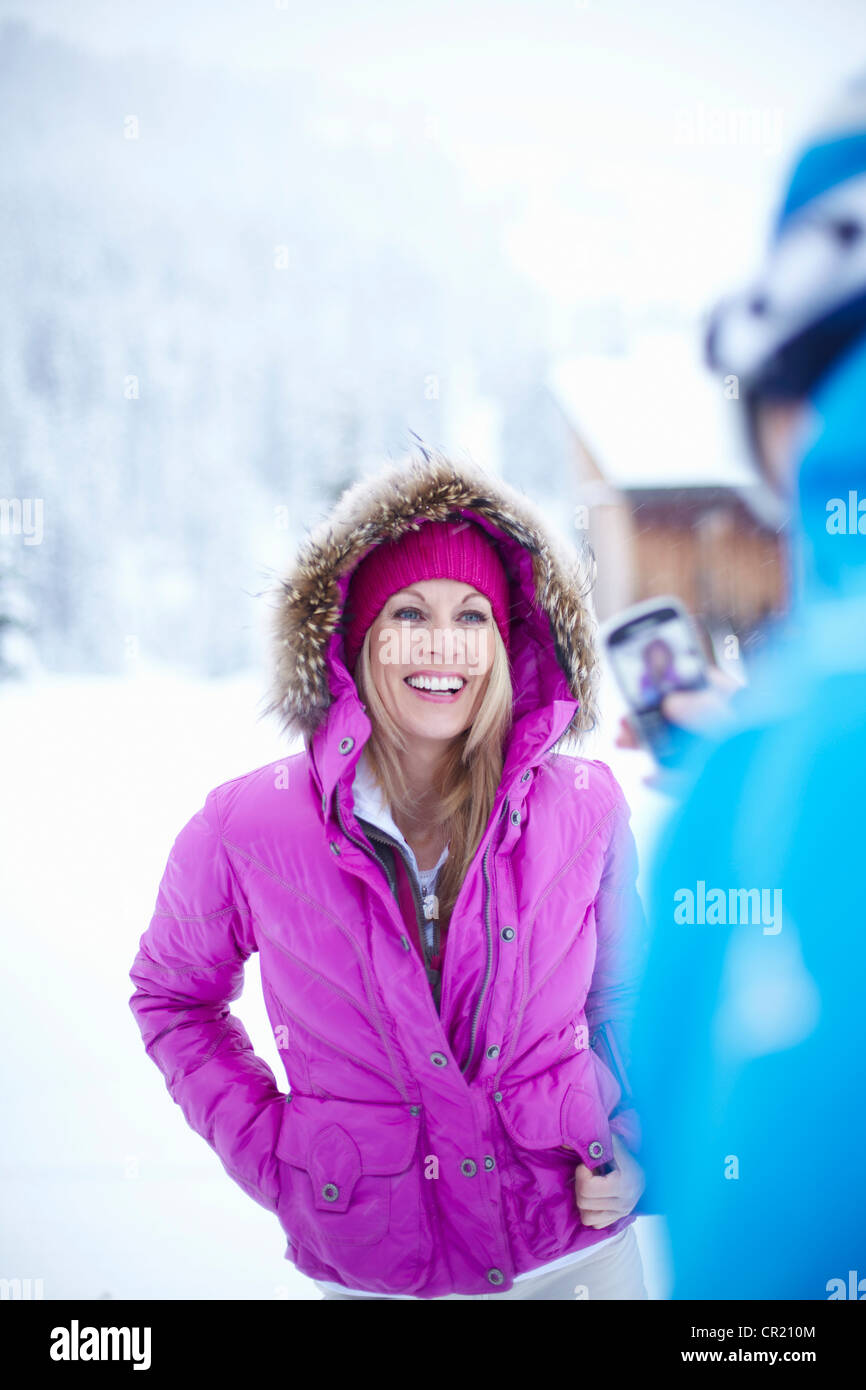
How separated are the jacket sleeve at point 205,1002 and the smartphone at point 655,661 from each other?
0.85 meters

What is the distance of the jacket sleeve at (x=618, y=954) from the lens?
132 cm

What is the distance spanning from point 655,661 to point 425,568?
2.20ft

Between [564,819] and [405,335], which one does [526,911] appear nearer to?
[564,819]

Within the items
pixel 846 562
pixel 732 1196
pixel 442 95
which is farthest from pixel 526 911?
pixel 442 95

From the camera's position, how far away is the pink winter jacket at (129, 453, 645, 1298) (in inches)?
48.0

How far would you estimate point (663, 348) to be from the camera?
1.74 metres

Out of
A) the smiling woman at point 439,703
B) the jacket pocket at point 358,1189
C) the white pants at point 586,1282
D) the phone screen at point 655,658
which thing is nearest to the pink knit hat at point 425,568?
the smiling woman at point 439,703

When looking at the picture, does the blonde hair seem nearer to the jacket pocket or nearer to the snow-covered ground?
the jacket pocket

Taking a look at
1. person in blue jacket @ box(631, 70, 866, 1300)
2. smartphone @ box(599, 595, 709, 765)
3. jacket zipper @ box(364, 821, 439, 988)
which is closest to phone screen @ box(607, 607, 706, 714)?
smartphone @ box(599, 595, 709, 765)

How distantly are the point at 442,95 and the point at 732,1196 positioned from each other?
2033mm

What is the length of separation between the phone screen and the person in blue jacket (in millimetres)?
141

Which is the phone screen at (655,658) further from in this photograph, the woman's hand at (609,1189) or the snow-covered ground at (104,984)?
the woman's hand at (609,1189)

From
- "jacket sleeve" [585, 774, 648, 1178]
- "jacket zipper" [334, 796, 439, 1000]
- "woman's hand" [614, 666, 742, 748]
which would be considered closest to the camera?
"jacket zipper" [334, 796, 439, 1000]

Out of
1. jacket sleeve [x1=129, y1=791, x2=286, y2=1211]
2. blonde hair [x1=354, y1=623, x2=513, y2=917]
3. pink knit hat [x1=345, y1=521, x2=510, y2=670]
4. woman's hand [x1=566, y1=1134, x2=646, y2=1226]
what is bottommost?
woman's hand [x1=566, y1=1134, x2=646, y2=1226]
